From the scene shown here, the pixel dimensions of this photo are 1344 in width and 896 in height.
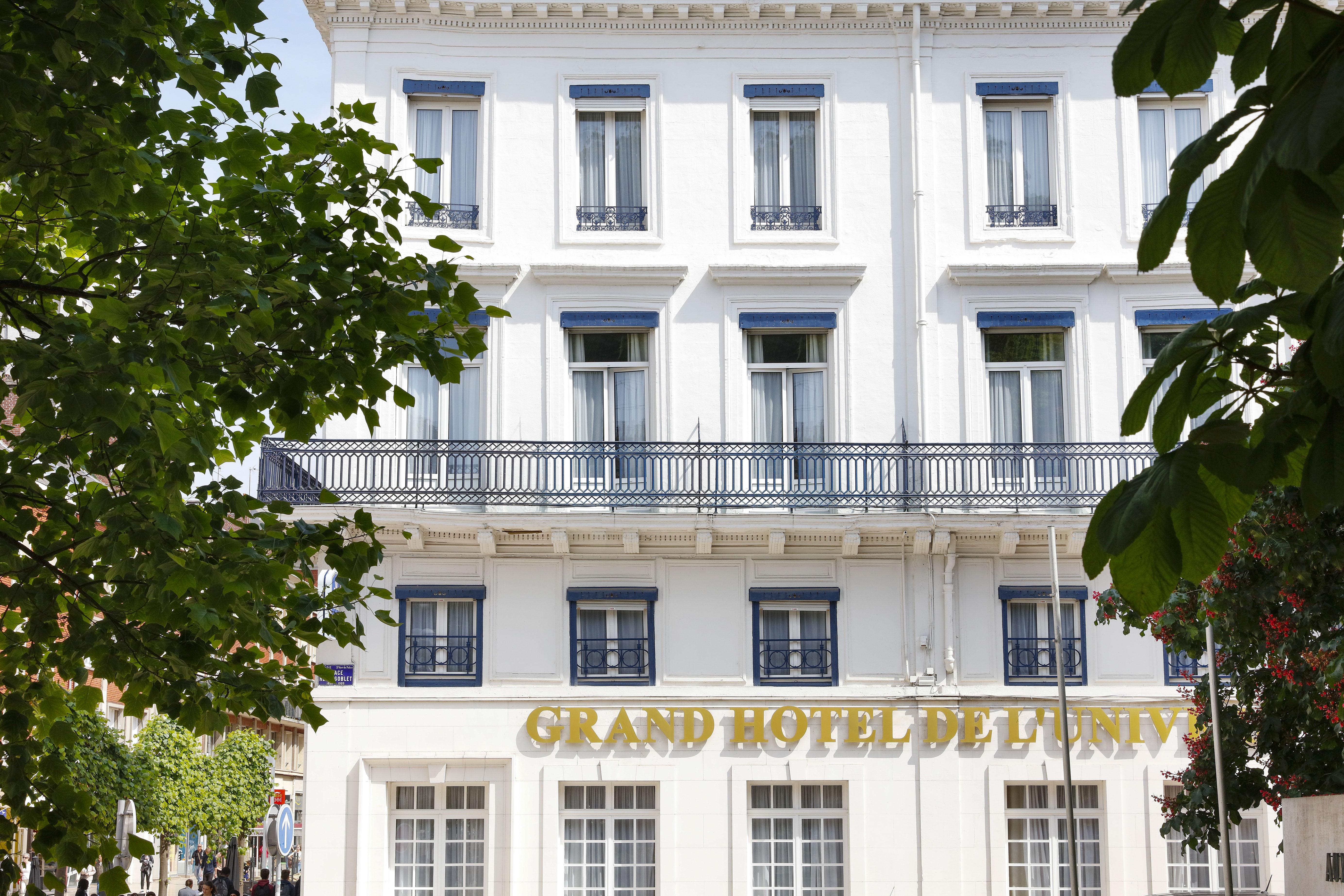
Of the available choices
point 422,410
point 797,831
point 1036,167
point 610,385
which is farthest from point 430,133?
Result: point 797,831

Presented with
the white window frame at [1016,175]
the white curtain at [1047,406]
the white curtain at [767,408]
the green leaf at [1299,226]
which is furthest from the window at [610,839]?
the green leaf at [1299,226]

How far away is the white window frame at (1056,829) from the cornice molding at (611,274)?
9.89m

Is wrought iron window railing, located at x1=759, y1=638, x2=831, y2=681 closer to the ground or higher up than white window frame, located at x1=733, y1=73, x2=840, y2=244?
closer to the ground

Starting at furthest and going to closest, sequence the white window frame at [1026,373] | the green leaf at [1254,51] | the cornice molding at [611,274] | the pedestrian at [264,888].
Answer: the pedestrian at [264,888], the white window frame at [1026,373], the cornice molding at [611,274], the green leaf at [1254,51]

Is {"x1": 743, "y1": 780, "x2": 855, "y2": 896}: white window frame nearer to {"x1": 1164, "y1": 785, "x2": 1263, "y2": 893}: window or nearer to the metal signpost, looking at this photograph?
the metal signpost

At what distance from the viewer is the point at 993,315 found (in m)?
25.3

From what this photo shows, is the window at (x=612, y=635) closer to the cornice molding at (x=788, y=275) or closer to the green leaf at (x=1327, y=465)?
the cornice molding at (x=788, y=275)

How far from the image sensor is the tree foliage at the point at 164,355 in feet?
25.3

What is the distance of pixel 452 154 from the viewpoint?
84.3ft

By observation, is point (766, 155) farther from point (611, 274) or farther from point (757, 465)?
point (757, 465)

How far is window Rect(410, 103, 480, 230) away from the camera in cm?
2552

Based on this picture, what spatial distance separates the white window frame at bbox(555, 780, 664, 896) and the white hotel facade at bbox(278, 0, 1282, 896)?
0.16 feet

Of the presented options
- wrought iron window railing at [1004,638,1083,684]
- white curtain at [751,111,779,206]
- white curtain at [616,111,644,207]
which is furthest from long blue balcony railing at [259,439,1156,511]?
white curtain at [751,111,779,206]

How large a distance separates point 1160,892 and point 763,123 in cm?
1412
